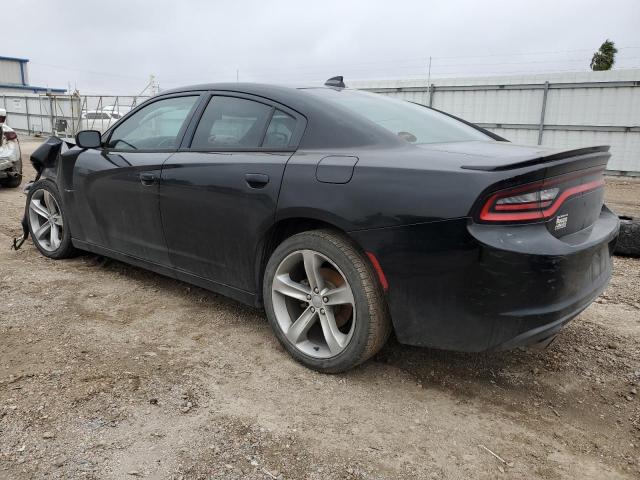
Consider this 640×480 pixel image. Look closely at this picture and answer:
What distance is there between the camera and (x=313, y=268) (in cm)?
275

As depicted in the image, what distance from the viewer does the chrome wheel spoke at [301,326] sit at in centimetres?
283

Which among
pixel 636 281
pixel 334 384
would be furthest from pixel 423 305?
pixel 636 281

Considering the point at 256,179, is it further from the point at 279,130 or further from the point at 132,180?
the point at 132,180

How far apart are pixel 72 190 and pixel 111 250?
66cm

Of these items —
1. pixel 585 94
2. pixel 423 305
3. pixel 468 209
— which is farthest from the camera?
pixel 585 94

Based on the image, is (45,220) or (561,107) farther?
(561,107)

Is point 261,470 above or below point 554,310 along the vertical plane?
below

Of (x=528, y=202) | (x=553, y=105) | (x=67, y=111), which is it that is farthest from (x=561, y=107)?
(x=67, y=111)

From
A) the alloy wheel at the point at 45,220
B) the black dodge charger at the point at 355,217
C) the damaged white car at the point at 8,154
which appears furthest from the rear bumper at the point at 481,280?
the damaged white car at the point at 8,154

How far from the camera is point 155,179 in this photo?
11.4ft

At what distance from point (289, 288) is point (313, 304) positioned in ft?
0.57

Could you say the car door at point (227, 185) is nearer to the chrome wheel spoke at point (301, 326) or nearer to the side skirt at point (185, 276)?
the side skirt at point (185, 276)

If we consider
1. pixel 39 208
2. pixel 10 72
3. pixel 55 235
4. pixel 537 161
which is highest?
pixel 10 72

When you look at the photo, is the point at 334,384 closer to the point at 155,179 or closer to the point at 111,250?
the point at 155,179
